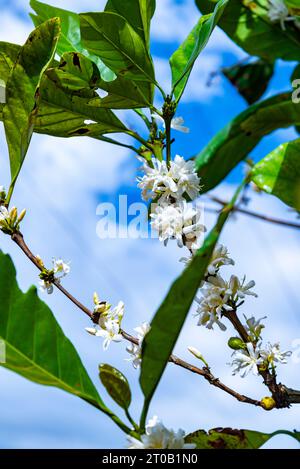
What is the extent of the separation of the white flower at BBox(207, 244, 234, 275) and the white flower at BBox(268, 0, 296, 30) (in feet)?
1.14

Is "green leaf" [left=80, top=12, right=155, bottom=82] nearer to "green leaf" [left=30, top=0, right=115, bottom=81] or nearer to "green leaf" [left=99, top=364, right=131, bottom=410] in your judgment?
"green leaf" [left=30, top=0, right=115, bottom=81]

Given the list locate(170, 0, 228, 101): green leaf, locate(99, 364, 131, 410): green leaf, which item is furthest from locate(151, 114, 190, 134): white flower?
locate(99, 364, 131, 410): green leaf

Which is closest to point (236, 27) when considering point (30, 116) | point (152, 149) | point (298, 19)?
point (298, 19)

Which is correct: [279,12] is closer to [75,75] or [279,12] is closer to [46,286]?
[75,75]

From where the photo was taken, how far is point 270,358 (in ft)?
2.29

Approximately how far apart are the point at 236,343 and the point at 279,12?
1.47 ft

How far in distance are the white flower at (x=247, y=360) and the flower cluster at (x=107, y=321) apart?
166 millimetres

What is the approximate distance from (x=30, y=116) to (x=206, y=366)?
34 centimetres

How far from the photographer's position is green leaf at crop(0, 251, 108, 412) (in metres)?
0.54

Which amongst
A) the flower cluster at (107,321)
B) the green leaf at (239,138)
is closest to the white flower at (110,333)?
the flower cluster at (107,321)

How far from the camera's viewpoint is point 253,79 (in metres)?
1.20
